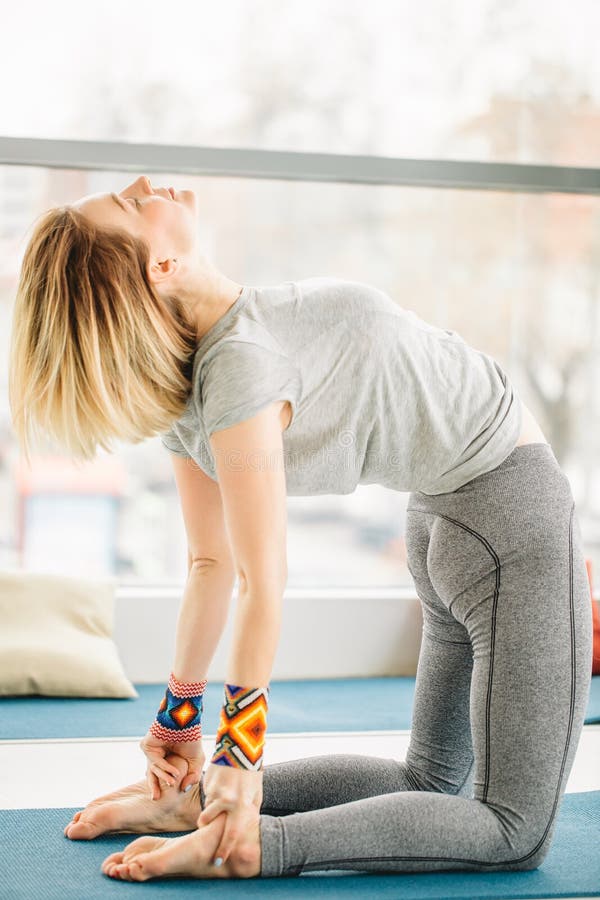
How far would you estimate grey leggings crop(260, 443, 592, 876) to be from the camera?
1703 millimetres

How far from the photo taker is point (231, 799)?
1.60 metres

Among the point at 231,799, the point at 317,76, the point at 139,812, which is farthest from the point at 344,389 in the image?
the point at 317,76

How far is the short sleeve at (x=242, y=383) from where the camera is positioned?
1569mm

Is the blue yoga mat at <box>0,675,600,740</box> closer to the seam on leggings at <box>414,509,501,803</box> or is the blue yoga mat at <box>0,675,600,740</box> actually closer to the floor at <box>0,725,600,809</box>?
the floor at <box>0,725,600,809</box>

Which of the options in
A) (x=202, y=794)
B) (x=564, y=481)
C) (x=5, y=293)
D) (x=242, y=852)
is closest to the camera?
(x=242, y=852)

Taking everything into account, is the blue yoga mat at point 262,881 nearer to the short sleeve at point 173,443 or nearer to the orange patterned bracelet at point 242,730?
the orange patterned bracelet at point 242,730

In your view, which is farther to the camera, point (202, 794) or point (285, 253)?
point (285, 253)

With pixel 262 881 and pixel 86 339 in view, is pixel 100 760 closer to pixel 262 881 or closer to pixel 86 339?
pixel 262 881

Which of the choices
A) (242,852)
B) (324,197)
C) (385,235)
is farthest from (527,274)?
(242,852)

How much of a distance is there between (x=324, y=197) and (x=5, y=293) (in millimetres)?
1141

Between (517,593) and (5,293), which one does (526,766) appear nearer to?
(517,593)

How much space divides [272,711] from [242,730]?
150 cm

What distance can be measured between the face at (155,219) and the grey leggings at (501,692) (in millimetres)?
614

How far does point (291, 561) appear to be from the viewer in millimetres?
3848
